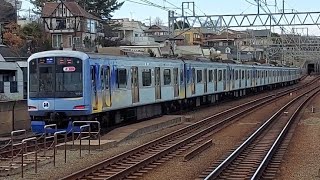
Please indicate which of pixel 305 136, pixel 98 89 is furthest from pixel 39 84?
pixel 305 136

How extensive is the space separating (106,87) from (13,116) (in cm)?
384

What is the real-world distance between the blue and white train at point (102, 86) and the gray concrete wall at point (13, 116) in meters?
1.97

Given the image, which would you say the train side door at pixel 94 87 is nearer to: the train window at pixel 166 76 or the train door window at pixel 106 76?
the train door window at pixel 106 76

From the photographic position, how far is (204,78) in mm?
33469

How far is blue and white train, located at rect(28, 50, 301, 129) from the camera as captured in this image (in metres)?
17.4

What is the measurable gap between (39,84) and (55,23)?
152ft

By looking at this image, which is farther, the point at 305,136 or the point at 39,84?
→ the point at 305,136

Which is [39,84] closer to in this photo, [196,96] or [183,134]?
[183,134]

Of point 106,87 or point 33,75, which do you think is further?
point 106,87

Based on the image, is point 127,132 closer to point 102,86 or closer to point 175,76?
point 102,86

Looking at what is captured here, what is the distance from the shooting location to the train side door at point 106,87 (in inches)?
731

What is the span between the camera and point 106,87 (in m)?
18.8

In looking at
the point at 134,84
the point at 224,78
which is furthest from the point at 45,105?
the point at 224,78

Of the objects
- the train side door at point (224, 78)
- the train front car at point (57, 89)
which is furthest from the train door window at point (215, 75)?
the train front car at point (57, 89)
